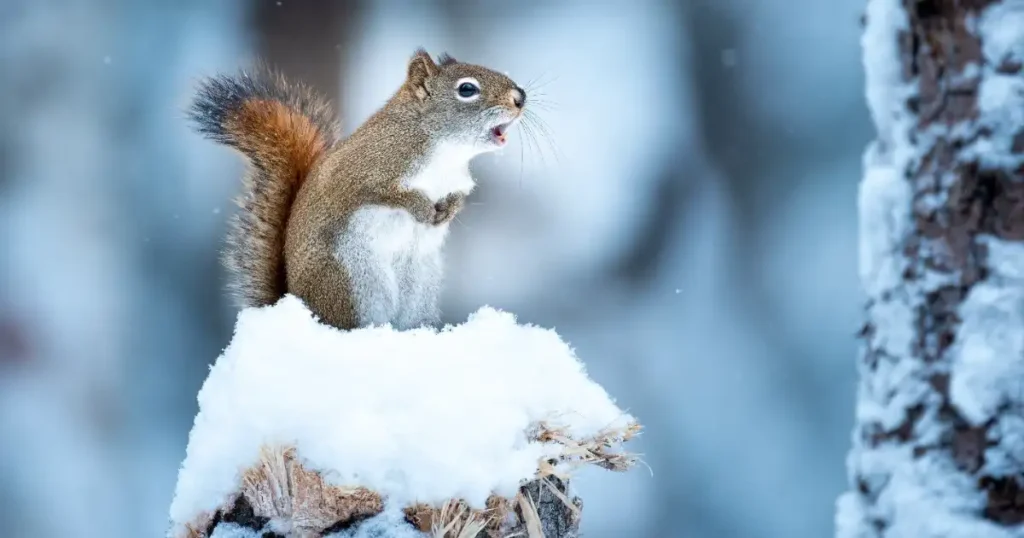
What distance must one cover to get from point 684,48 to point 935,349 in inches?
119

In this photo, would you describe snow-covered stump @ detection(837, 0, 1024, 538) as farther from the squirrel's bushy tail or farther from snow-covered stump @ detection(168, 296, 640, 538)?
the squirrel's bushy tail

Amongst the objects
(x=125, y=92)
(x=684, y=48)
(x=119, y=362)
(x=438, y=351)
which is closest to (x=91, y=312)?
(x=119, y=362)

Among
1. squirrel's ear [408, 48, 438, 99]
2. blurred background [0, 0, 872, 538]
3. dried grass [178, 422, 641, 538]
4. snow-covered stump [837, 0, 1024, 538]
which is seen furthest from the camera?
blurred background [0, 0, 872, 538]

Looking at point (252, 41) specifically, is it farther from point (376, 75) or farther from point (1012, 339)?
point (1012, 339)

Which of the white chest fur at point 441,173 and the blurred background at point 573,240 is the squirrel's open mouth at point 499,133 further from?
the blurred background at point 573,240

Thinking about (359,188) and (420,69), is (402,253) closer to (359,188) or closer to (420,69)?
(359,188)

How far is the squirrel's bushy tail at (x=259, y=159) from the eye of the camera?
79.5 inches

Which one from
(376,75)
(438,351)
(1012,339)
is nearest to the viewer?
(1012,339)

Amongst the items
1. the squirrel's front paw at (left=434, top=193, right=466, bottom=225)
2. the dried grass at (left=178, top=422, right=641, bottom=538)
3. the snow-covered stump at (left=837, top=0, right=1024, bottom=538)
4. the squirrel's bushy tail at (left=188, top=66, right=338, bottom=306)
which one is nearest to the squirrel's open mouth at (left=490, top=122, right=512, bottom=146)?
the squirrel's front paw at (left=434, top=193, right=466, bottom=225)

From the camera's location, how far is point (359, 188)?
1.94 metres

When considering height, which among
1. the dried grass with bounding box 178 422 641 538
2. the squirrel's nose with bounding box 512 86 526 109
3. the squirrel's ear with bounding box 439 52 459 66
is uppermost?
the squirrel's ear with bounding box 439 52 459 66

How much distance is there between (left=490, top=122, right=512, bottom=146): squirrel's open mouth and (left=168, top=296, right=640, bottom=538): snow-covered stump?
0.48 m

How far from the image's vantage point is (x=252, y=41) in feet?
11.3

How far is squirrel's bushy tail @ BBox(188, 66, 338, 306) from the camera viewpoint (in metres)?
2.02
